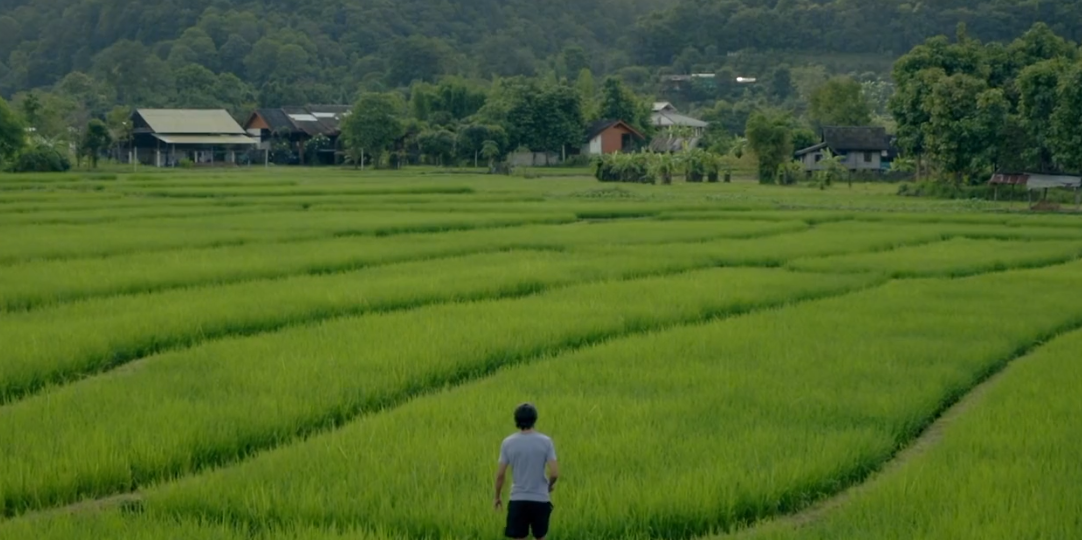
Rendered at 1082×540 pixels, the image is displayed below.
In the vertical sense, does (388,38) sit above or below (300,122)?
above

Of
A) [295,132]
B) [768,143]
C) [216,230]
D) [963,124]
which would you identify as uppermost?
[963,124]

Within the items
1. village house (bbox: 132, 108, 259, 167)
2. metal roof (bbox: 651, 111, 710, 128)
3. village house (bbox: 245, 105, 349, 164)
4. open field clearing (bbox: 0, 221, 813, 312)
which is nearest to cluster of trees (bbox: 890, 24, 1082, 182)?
open field clearing (bbox: 0, 221, 813, 312)

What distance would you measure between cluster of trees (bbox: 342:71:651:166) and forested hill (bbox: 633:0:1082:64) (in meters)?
44.5

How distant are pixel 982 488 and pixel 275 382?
15.3 ft

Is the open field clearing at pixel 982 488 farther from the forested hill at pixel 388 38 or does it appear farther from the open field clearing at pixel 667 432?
the forested hill at pixel 388 38

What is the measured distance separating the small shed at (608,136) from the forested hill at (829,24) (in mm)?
44174

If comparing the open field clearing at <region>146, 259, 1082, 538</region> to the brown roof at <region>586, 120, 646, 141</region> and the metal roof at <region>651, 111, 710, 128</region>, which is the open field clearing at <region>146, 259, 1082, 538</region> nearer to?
the brown roof at <region>586, 120, 646, 141</region>

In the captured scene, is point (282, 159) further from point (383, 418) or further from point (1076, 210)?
point (383, 418)

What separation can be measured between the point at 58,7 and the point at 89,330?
330ft

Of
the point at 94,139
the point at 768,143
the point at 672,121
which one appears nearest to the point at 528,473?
the point at 768,143

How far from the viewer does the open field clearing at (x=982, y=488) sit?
6.14m

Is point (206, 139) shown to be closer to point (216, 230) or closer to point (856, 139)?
point (856, 139)

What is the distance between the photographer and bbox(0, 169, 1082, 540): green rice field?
21.2ft

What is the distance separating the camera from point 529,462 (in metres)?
5.29
